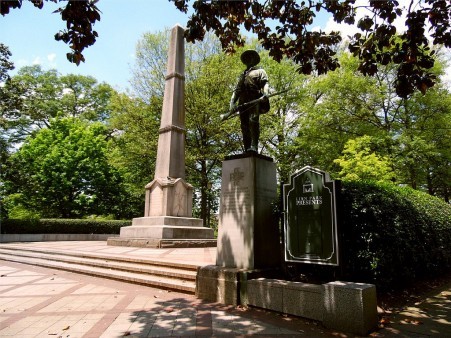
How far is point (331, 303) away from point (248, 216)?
2.10 meters

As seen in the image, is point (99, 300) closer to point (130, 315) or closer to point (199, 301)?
point (130, 315)

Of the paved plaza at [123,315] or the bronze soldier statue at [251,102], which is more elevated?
the bronze soldier statue at [251,102]

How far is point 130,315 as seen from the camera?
4.79m

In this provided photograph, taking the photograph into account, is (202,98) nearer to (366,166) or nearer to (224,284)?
(366,166)

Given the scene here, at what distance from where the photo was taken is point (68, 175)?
82.4 ft

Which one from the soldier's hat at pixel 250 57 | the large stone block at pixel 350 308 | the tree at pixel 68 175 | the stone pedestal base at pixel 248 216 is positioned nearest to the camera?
the large stone block at pixel 350 308

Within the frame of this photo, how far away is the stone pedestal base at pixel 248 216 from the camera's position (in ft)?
18.8

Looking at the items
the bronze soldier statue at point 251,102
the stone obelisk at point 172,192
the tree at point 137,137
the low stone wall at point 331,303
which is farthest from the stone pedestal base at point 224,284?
the tree at point 137,137

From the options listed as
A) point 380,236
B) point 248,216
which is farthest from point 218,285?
point 380,236

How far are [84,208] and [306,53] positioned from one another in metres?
24.7

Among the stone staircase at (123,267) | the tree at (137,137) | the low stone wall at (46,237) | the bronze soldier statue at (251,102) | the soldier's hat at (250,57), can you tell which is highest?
the tree at (137,137)

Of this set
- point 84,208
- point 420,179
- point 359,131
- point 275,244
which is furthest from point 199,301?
point 84,208

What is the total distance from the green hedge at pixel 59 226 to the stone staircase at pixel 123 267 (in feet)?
30.9

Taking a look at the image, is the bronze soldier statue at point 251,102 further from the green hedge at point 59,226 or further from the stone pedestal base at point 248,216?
the green hedge at point 59,226
